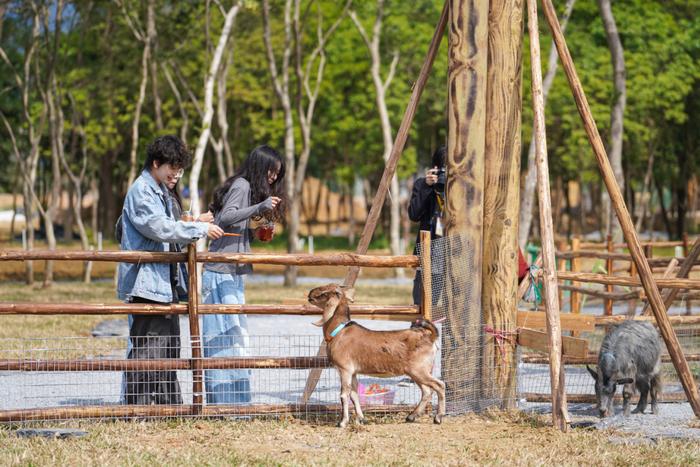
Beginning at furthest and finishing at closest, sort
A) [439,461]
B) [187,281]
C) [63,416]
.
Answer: [187,281]
[63,416]
[439,461]

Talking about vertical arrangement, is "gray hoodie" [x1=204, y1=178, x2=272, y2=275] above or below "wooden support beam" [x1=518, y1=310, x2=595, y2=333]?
above

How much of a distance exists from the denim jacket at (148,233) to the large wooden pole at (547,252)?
2475 mm

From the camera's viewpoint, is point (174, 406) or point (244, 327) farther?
point (244, 327)

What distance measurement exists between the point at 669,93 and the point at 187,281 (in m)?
26.1

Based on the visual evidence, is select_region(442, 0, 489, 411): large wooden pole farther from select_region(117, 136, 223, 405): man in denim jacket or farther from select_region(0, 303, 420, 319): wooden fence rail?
select_region(117, 136, 223, 405): man in denim jacket

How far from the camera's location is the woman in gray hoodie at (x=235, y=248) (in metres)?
7.76

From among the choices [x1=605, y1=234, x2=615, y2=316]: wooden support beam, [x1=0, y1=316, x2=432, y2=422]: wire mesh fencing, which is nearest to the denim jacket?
[x1=0, y1=316, x2=432, y2=422]: wire mesh fencing

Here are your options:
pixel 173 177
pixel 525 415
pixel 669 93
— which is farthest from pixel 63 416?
pixel 669 93

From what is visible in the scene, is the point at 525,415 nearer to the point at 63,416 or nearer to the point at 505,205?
the point at 505,205

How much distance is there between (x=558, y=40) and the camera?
8039 mm

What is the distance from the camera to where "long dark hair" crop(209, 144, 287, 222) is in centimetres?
795

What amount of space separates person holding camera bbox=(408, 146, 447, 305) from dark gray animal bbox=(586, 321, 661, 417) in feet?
5.37

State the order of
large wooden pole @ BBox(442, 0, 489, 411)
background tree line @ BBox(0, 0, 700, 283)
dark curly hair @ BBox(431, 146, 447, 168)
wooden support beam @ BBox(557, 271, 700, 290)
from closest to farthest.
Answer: large wooden pole @ BBox(442, 0, 489, 411)
wooden support beam @ BBox(557, 271, 700, 290)
dark curly hair @ BBox(431, 146, 447, 168)
background tree line @ BBox(0, 0, 700, 283)

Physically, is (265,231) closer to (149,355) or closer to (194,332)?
(194,332)
